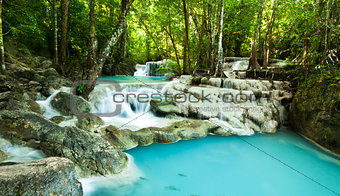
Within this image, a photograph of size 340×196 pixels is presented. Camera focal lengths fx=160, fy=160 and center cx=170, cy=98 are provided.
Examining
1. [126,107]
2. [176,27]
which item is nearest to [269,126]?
[126,107]

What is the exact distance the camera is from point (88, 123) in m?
4.26

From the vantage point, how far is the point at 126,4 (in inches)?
196

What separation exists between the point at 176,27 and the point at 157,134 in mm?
8025

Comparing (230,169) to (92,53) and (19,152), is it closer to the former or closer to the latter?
(19,152)

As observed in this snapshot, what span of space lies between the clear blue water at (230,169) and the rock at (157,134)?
17cm

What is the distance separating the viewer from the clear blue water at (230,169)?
9.17 feet

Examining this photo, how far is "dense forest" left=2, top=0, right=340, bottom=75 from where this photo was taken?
5.14m

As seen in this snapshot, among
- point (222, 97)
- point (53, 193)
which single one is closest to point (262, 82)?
point (222, 97)

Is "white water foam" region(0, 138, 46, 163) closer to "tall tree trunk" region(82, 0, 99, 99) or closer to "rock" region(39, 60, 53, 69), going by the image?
"tall tree trunk" region(82, 0, 99, 99)

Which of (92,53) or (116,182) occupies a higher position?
(92,53)

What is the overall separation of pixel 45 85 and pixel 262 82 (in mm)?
8517

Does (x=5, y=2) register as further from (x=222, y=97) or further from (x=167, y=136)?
(x=222, y=97)

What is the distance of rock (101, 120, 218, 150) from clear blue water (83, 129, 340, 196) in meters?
0.17

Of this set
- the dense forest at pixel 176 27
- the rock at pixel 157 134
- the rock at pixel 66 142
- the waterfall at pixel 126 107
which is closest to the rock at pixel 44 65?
the dense forest at pixel 176 27
